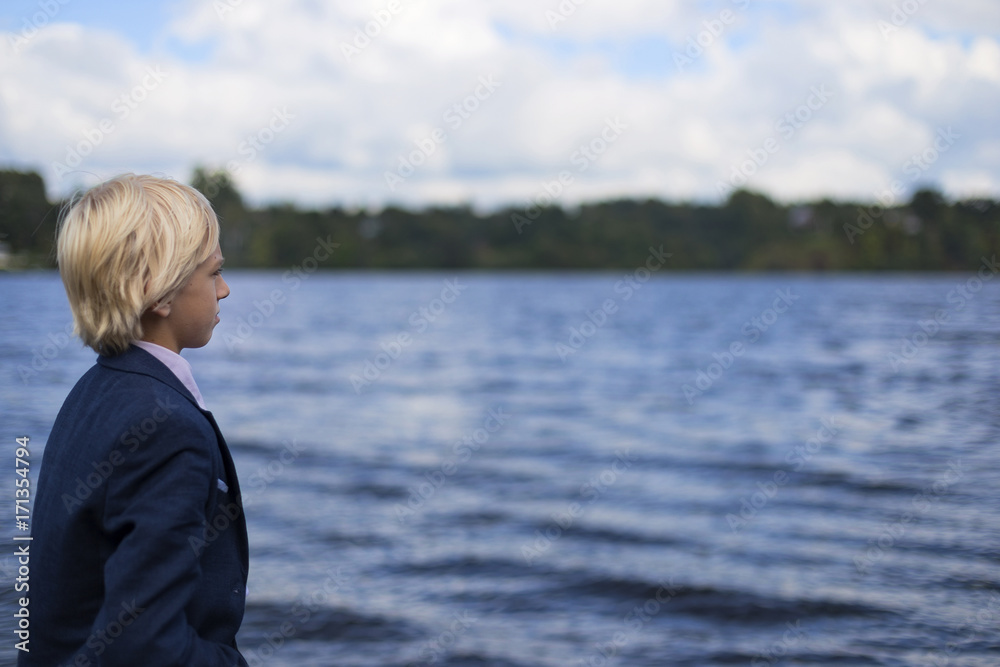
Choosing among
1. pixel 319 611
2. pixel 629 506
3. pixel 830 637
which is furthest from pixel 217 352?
pixel 830 637

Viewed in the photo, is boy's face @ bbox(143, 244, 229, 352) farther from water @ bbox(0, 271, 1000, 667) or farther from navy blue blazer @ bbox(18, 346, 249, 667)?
water @ bbox(0, 271, 1000, 667)

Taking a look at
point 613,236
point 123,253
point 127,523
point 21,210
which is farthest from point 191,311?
point 613,236

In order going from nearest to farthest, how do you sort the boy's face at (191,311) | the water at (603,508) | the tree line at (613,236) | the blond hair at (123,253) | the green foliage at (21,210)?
1. the blond hair at (123,253)
2. the boy's face at (191,311)
3. the green foliage at (21,210)
4. the water at (603,508)
5. the tree line at (613,236)

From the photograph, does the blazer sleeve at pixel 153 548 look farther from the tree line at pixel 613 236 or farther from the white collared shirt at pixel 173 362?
the tree line at pixel 613 236

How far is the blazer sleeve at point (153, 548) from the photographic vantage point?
5.18 feet

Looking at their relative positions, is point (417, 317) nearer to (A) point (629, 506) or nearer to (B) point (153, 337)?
(A) point (629, 506)

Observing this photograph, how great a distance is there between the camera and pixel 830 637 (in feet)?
18.8

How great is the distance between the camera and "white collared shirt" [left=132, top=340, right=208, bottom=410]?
1765mm

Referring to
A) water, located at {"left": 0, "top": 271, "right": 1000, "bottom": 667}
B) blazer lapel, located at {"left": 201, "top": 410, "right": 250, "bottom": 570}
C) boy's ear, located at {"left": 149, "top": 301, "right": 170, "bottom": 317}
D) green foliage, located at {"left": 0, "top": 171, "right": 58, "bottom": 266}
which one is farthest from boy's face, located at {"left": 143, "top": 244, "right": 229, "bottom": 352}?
water, located at {"left": 0, "top": 271, "right": 1000, "bottom": 667}

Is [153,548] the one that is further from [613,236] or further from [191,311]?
[613,236]

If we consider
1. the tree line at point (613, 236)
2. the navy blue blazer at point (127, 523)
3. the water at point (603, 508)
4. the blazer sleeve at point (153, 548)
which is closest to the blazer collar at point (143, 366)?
the navy blue blazer at point (127, 523)

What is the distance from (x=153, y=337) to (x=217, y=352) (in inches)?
975

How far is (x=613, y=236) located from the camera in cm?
11562

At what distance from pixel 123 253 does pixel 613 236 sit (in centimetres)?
11567
